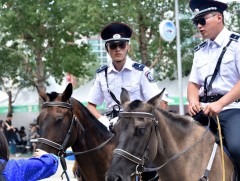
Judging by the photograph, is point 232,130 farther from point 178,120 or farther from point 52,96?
point 52,96

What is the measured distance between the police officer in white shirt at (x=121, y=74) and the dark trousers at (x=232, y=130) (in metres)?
1.48

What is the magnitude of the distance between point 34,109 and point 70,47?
4932mm

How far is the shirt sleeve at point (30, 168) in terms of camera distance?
464 cm

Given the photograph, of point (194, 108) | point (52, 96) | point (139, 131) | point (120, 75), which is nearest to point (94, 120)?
point (52, 96)

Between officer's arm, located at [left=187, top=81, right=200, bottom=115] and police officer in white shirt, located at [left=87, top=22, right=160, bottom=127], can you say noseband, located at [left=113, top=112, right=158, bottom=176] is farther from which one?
police officer in white shirt, located at [left=87, top=22, right=160, bottom=127]

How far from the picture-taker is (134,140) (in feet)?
16.0

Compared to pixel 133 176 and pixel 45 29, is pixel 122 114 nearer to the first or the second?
pixel 133 176

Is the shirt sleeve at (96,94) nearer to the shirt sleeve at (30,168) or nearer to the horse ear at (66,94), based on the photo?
the horse ear at (66,94)

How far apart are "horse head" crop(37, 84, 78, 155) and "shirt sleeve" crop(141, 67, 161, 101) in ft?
3.15

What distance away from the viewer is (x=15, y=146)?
29.8 metres

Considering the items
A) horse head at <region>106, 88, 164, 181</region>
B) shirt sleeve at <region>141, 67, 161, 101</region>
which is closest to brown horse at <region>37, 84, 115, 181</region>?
shirt sleeve at <region>141, 67, 161, 101</region>

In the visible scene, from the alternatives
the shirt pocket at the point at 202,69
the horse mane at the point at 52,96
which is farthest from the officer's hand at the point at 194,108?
the horse mane at the point at 52,96

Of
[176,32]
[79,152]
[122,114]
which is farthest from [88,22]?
[122,114]

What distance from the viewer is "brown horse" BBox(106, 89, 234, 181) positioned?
486 centimetres
